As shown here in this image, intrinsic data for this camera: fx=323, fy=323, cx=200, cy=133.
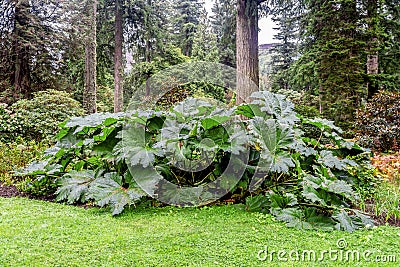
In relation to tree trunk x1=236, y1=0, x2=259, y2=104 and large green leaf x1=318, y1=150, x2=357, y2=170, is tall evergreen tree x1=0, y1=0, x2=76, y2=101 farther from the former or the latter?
large green leaf x1=318, y1=150, x2=357, y2=170

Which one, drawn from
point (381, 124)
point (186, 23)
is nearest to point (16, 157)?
point (381, 124)

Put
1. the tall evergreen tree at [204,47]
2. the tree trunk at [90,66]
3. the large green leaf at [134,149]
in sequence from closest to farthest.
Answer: the large green leaf at [134,149], the tree trunk at [90,66], the tall evergreen tree at [204,47]

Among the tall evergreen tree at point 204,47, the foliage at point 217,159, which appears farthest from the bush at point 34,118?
the tall evergreen tree at point 204,47

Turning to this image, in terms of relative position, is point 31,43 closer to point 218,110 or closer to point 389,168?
point 218,110

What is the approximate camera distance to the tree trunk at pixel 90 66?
10.9 metres

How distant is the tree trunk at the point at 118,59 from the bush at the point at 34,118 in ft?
15.1

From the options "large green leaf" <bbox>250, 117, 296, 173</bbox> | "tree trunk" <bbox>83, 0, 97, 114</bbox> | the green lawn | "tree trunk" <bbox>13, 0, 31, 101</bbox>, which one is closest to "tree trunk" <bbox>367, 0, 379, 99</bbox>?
"large green leaf" <bbox>250, 117, 296, 173</bbox>

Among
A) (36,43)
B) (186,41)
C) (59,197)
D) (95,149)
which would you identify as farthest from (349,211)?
(186,41)

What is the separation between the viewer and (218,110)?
2990 mm

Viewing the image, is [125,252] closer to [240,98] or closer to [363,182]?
[363,182]

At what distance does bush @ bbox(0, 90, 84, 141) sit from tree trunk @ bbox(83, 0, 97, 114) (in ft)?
10.5

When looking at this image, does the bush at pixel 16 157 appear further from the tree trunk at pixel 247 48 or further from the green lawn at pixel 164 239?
the tree trunk at pixel 247 48

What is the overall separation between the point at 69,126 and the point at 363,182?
10.2ft

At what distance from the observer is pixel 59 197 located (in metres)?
3.09
